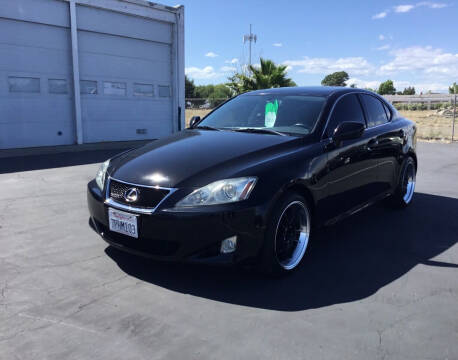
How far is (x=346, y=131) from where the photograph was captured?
157 inches

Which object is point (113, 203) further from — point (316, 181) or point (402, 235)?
point (402, 235)

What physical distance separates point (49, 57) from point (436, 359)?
1314cm

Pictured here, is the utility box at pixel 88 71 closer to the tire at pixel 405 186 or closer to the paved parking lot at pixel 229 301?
the paved parking lot at pixel 229 301

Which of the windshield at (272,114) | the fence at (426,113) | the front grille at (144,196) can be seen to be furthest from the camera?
the fence at (426,113)

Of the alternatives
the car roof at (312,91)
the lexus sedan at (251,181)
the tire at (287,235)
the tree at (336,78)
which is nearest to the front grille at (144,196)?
the lexus sedan at (251,181)

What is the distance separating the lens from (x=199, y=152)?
11.8 feet

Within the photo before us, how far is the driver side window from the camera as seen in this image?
13.5 feet

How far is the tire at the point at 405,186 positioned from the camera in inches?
218

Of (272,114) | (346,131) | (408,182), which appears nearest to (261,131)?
(272,114)

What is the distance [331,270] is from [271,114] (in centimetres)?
170

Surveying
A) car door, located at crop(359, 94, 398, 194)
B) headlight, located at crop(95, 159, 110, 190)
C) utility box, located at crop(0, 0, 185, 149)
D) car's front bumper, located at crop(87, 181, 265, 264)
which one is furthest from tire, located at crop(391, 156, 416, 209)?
utility box, located at crop(0, 0, 185, 149)

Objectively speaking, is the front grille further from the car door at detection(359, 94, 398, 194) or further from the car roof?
the car door at detection(359, 94, 398, 194)

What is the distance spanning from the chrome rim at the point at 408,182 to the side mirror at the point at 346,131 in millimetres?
1969

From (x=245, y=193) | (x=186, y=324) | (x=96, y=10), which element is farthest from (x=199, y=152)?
(x=96, y=10)
